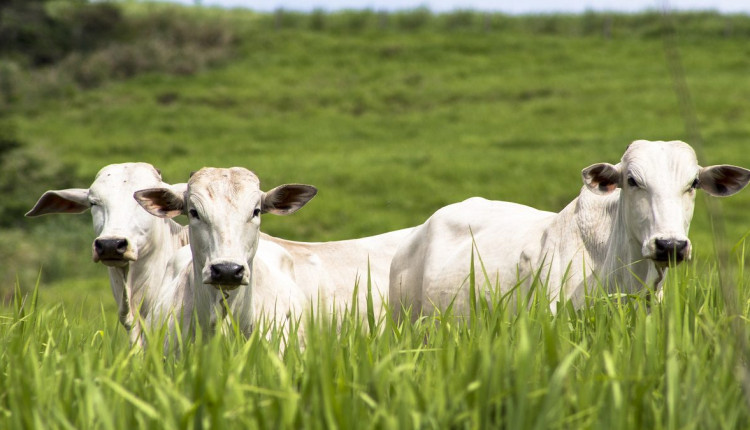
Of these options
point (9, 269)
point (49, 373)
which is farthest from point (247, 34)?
point (49, 373)

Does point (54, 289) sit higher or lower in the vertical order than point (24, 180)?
lower

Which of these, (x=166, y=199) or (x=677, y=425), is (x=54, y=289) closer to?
(x=166, y=199)

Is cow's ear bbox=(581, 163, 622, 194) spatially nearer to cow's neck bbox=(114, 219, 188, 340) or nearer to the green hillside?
cow's neck bbox=(114, 219, 188, 340)

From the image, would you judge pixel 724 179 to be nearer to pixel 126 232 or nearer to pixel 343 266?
Answer: pixel 343 266

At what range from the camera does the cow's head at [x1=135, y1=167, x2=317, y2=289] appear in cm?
476

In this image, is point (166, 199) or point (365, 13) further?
point (365, 13)

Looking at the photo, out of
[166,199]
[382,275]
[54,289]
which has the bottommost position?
[54,289]

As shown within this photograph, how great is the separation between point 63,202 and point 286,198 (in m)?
1.67

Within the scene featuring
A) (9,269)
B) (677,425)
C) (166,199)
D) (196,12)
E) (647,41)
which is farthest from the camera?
(196,12)

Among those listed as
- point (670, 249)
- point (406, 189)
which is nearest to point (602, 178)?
point (670, 249)

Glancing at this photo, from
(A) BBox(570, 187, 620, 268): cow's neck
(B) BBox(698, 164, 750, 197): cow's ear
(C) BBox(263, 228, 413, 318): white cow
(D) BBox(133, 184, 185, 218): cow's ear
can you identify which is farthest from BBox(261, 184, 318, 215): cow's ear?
(B) BBox(698, 164, 750, 197): cow's ear

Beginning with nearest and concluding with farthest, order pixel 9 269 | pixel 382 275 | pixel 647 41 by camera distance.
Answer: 1. pixel 382 275
2. pixel 9 269
3. pixel 647 41

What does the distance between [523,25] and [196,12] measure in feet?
48.3

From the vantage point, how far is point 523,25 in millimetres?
40938
